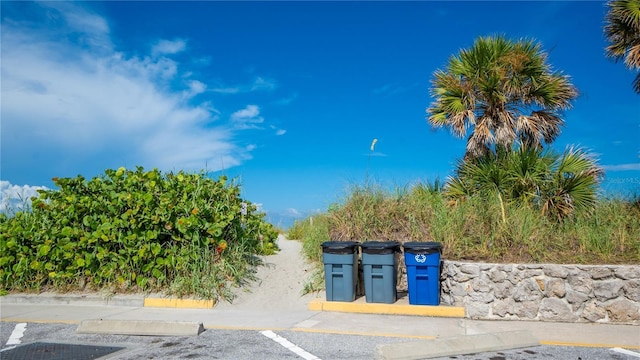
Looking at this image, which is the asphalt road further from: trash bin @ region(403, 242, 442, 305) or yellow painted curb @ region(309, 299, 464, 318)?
trash bin @ region(403, 242, 442, 305)

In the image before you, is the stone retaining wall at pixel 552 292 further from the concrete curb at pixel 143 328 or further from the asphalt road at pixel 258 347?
the concrete curb at pixel 143 328

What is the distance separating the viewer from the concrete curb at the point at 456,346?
6129mm

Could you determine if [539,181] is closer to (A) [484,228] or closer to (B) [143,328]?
(A) [484,228]

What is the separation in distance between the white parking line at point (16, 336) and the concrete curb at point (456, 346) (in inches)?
209

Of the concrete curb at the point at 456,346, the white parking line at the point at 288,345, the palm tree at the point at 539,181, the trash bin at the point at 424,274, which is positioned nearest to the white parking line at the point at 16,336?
the white parking line at the point at 288,345

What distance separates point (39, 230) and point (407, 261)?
821 cm

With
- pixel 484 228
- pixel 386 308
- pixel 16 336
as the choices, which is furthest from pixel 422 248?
pixel 16 336

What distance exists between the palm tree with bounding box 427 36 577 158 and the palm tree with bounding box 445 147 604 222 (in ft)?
8.72

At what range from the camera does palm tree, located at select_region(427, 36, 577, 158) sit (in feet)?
53.0

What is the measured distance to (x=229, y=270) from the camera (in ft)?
35.0

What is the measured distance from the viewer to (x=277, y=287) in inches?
421

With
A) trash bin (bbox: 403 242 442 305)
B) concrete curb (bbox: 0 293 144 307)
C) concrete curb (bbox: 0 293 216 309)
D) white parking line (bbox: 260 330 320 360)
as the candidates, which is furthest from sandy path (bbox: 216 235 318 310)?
trash bin (bbox: 403 242 442 305)

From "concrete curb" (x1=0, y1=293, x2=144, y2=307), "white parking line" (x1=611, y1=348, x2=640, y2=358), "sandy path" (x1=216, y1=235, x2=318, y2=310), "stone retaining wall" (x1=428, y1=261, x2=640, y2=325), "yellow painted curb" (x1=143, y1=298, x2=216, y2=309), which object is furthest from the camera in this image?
"concrete curb" (x1=0, y1=293, x2=144, y2=307)

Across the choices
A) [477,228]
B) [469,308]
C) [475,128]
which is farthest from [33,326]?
[475,128]
